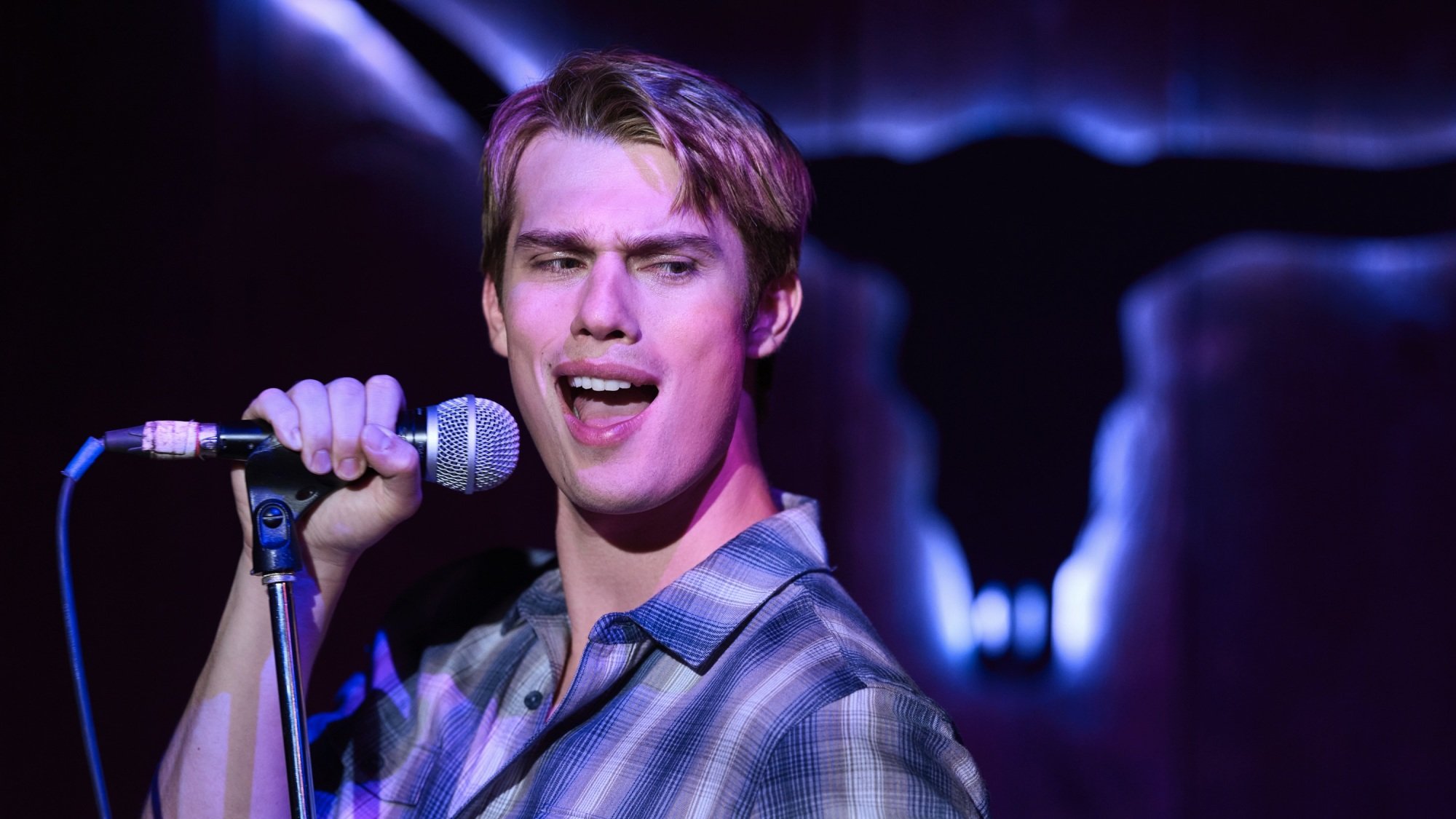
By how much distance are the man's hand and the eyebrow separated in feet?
0.92

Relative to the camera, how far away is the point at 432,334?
2730 mm

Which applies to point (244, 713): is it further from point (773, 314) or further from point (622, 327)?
point (773, 314)

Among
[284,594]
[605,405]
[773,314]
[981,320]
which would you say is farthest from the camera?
[981,320]

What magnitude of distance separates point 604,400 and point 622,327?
136 mm

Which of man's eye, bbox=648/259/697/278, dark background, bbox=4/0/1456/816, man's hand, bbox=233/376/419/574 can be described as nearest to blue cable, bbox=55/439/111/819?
man's hand, bbox=233/376/419/574

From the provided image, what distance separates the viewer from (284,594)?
1035mm

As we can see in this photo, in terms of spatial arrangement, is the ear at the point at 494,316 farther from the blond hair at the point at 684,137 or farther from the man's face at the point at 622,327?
the man's face at the point at 622,327

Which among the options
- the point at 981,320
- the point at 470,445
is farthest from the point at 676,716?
the point at 981,320

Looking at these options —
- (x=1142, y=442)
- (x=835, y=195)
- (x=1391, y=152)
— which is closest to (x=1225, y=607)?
(x=1142, y=442)

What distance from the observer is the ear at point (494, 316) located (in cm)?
157

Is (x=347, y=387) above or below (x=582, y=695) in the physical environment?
above

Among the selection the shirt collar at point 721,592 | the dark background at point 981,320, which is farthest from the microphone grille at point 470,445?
the dark background at point 981,320

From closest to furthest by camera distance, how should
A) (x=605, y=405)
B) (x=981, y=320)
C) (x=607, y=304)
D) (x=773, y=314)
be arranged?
(x=607, y=304)
(x=605, y=405)
(x=773, y=314)
(x=981, y=320)

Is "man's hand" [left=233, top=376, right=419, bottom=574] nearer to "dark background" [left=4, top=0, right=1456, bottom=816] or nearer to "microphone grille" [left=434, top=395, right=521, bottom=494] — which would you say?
"microphone grille" [left=434, top=395, right=521, bottom=494]
